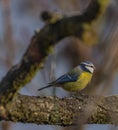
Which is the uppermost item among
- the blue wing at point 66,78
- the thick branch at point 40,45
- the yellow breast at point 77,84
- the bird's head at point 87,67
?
the bird's head at point 87,67

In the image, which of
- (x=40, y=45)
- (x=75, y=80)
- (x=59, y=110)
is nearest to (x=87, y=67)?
(x=75, y=80)

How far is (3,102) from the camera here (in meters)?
2.18

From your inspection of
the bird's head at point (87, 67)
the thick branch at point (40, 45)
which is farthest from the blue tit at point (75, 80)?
the thick branch at point (40, 45)

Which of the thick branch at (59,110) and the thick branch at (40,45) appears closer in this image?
the thick branch at (40,45)

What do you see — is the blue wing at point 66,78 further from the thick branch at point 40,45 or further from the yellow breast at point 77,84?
the thick branch at point 40,45

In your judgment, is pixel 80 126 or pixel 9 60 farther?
pixel 9 60

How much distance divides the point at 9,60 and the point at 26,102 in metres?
2.96

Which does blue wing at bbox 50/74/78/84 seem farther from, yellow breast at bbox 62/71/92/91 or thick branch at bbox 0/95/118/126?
thick branch at bbox 0/95/118/126

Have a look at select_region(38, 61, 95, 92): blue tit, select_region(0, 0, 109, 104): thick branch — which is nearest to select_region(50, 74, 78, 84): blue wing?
select_region(38, 61, 95, 92): blue tit

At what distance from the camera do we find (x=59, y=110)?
296 cm

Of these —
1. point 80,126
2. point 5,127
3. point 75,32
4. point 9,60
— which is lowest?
point 80,126

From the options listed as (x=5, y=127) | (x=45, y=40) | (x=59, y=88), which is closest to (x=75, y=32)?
(x=45, y=40)

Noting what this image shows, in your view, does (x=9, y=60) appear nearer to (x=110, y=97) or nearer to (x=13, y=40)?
(x=13, y=40)

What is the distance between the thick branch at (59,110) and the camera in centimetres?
269
